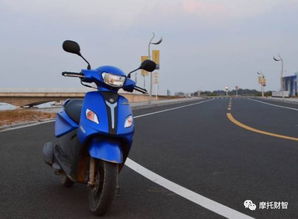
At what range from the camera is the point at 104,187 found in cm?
361

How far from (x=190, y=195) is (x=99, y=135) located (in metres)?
1.33

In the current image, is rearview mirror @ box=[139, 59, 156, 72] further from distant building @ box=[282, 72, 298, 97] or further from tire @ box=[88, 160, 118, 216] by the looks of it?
distant building @ box=[282, 72, 298, 97]

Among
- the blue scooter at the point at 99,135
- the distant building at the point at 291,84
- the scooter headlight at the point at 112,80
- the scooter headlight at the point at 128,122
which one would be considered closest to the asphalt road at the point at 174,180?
the blue scooter at the point at 99,135

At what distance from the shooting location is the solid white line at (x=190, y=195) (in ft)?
12.4

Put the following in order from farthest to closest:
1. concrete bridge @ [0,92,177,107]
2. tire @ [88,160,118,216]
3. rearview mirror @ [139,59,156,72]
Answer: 1. concrete bridge @ [0,92,177,107]
2. rearview mirror @ [139,59,156,72]
3. tire @ [88,160,118,216]

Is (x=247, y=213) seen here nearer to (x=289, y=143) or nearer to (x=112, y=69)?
(x=112, y=69)

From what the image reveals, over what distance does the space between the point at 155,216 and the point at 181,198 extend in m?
0.66

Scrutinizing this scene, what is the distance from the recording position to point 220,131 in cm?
1118

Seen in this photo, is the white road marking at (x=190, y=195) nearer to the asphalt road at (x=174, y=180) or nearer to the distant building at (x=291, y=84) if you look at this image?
the asphalt road at (x=174, y=180)

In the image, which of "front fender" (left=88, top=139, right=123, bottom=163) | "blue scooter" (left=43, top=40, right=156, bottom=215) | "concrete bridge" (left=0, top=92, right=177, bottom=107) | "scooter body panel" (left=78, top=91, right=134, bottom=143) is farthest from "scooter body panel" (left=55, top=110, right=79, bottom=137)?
"concrete bridge" (left=0, top=92, right=177, bottom=107)

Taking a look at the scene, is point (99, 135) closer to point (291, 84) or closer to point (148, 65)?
point (148, 65)

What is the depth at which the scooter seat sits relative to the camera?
4.29 m

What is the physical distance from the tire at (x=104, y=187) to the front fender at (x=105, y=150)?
75 millimetres

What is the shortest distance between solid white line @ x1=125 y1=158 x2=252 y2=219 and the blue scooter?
933mm
